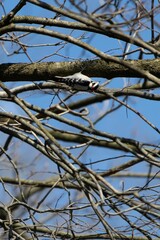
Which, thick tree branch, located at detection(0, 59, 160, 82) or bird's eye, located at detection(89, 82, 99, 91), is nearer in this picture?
bird's eye, located at detection(89, 82, 99, 91)

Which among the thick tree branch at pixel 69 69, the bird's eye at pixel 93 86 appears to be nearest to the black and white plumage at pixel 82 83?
the bird's eye at pixel 93 86

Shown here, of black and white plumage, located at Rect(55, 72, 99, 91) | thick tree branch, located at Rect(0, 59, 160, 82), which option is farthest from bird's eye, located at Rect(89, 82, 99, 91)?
thick tree branch, located at Rect(0, 59, 160, 82)

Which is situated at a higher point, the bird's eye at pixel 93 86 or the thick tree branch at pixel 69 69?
the thick tree branch at pixel 69 69

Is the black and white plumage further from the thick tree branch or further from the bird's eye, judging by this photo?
the thick tree branch

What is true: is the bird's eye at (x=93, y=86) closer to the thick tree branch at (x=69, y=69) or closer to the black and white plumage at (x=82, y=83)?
the black and white plumage at (x=82, y=83)

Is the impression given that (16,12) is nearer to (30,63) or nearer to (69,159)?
(30,63)

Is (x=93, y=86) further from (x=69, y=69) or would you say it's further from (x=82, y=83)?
(x=69, y=69)

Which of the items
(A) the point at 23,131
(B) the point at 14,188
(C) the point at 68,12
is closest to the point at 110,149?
(B) the point at 14,188

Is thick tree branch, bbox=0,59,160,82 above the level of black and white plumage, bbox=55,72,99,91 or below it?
above

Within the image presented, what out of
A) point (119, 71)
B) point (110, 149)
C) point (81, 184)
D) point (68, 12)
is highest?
point (110, 149)

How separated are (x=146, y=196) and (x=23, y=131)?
3.71 feet

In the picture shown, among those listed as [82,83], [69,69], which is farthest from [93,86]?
[69,69]

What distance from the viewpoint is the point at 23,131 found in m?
4.87

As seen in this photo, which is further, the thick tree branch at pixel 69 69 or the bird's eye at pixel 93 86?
the thick tree branch at pixel 69 69
